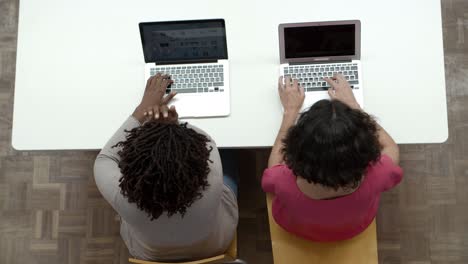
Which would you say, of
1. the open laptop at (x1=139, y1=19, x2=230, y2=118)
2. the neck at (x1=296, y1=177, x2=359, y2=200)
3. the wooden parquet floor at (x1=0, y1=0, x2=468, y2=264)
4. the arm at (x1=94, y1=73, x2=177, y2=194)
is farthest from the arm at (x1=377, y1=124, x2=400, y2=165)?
the wooden parquet floor at (x1=0, y1=0, x2=468, y2=264)

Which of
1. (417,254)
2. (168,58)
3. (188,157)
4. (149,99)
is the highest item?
(168,58)

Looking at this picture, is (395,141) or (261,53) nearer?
(395,141)

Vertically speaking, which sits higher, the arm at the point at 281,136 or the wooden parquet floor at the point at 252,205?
the arm at the point at 281,136

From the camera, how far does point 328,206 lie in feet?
3.95

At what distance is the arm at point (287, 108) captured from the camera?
138cm

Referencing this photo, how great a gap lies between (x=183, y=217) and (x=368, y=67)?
0.74 metres

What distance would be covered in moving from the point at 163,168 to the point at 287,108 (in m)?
0.51

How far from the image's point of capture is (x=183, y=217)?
114 cm

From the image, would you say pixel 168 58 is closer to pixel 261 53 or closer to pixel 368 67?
pixel 261 53

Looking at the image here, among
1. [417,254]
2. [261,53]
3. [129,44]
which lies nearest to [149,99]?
[129,44]

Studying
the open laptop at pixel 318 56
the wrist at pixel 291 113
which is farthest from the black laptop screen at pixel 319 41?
the wrist at pixel 291 113

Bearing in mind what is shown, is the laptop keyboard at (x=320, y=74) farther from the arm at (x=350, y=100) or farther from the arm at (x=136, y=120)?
the arm at (x=136, y=120)

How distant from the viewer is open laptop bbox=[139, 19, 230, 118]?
1409 millimetres

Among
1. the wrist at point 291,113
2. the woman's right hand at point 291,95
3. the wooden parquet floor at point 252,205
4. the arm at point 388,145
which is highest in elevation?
the woman's right hand at point 291,95
